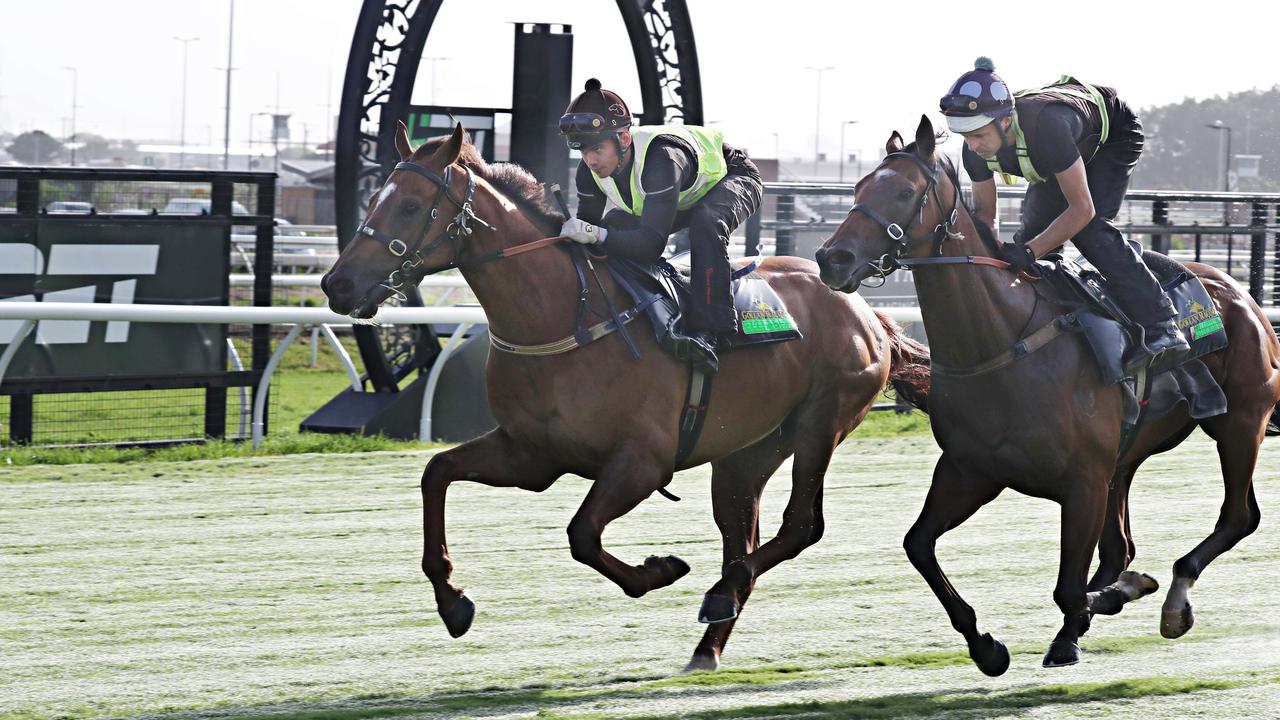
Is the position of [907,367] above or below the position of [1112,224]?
below

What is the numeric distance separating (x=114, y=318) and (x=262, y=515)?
1583 millimetres

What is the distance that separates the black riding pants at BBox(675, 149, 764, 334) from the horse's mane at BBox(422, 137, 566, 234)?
390mm

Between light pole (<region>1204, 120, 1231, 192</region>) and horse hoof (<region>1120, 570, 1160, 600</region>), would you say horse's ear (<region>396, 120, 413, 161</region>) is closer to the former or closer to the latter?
horse hoof (<region>1120, 570, 1160, 600</region>)

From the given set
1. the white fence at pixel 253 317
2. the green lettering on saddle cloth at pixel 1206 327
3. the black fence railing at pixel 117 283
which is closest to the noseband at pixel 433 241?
the green lettering on saddle cloth at pixel 1206 327

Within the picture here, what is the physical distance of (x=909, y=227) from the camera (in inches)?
151

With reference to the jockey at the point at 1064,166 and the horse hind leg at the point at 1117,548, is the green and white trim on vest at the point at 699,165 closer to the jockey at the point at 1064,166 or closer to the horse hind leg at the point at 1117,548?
the jockey at the point at 1064,166

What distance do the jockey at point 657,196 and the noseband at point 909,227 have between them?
0.62m

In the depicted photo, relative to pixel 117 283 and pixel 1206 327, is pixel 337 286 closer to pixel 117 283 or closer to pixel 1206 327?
pixel 1206 327

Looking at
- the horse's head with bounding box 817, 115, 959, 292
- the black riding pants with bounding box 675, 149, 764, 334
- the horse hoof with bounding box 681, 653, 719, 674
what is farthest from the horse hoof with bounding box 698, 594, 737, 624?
the horse's head with bounding box 817, 115, 959, 292

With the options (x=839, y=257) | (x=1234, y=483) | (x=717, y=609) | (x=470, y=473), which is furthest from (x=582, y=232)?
(x=1234, y=483)

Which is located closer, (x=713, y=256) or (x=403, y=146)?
(x=403, y=146)

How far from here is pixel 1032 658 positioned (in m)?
4.29

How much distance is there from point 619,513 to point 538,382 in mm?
391

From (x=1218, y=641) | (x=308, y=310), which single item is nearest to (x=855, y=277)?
(x=1218, y=641)
